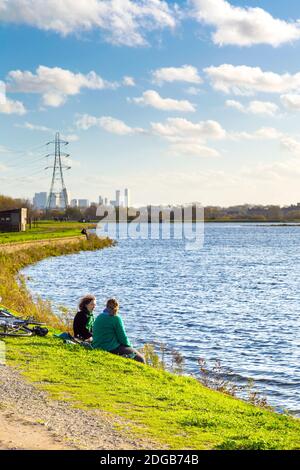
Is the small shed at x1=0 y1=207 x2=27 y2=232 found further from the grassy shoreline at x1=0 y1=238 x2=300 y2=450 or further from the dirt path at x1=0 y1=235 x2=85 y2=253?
the grassy shoreline at x1=0 y1=238 x2=300 y2=450

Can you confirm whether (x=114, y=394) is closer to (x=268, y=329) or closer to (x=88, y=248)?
(x=268, y=329)

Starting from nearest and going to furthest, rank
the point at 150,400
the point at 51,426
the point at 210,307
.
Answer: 1. the point at 51,426
2. the point at 150,400
3. the point at 210,307

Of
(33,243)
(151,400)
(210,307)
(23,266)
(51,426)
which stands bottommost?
(210,307)

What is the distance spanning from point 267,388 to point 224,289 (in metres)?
22.8

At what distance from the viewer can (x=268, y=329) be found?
963 inches

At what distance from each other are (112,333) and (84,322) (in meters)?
1.53

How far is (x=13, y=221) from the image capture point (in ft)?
287

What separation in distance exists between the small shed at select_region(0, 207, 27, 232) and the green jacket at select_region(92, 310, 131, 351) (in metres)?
74.4

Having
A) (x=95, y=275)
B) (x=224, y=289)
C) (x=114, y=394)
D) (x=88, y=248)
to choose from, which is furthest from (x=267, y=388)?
(x=88, y=248)

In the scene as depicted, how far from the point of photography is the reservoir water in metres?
18.5

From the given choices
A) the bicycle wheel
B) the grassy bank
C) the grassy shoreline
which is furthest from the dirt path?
the grassy shoreline

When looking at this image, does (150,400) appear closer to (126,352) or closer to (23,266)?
(126,352)

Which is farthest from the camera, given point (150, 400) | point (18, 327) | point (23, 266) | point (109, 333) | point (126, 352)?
point (23, 266)

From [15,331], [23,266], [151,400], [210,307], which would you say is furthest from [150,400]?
[23,266]
